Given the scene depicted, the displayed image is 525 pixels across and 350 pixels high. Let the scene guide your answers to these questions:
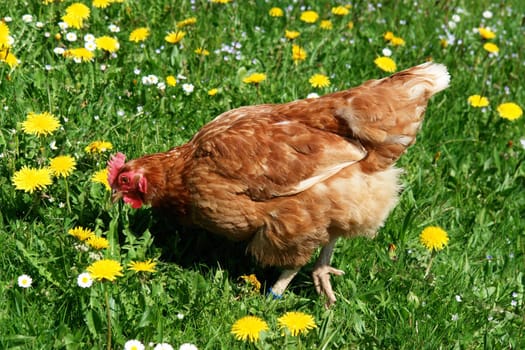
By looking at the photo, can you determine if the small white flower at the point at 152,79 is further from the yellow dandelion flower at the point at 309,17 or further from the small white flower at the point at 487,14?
the small white flower at the point at 487,14

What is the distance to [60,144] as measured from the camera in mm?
4930

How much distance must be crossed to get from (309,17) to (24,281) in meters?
3.73

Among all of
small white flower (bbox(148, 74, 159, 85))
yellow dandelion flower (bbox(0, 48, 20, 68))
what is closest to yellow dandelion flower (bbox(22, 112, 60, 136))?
yellow dandelion flower (bbox(0, 48, 20, 68))

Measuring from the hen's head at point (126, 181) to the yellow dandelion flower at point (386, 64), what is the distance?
247 centimetres

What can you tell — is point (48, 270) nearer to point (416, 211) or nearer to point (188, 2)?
point (416, 211)

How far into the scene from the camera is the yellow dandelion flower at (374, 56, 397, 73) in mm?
6145

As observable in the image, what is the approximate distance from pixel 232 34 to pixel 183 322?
3102mm

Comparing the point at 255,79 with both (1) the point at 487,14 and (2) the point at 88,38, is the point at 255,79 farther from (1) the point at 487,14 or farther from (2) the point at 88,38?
(1) the point at 487,14

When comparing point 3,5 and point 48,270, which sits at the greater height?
point 3,5

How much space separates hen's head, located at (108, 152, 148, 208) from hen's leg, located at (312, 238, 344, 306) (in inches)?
44.7

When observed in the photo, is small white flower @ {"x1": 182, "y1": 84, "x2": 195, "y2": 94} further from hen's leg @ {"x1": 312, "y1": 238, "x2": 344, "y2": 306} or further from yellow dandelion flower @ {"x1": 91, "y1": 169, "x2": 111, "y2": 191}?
hen's leg @ {"x1": 312, "y1": 238, "x2": 344, "y2": 306}

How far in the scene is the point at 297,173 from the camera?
14.3 ft

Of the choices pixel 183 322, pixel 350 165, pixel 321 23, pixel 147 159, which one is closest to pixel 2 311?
pixel 183 322

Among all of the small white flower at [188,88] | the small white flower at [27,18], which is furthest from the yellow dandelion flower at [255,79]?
the small white flower at [27,18]
